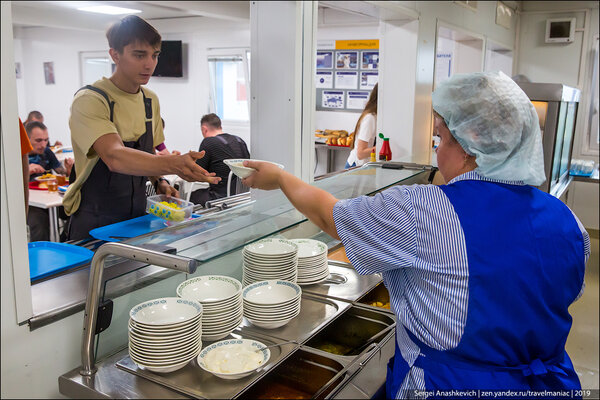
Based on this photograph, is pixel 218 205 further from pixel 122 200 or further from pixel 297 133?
pixel 297 133

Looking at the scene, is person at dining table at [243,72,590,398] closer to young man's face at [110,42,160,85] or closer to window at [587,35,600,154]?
young man's face at [110,42,160,85]

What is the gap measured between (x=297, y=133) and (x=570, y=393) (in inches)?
72.9

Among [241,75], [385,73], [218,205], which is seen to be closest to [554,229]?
[218,205]

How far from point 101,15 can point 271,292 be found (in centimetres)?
693

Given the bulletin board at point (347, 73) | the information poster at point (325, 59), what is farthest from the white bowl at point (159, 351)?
the information poster at point (325, 59)

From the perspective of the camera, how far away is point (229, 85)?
698 centimetres

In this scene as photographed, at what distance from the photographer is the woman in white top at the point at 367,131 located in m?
4.56

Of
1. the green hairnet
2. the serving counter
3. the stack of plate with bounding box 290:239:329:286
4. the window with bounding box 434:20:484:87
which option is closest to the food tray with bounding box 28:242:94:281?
the serving counter

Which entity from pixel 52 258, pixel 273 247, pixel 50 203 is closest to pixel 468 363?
pixel 273 247

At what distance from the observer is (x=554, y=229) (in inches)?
49.8

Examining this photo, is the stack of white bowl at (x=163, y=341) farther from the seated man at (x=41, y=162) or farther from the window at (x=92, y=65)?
the window at (x=92, y=65)

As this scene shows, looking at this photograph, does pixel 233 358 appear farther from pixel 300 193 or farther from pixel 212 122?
pixel 212 122

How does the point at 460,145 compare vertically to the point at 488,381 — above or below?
above

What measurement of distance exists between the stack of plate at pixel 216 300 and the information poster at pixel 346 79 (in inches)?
224
